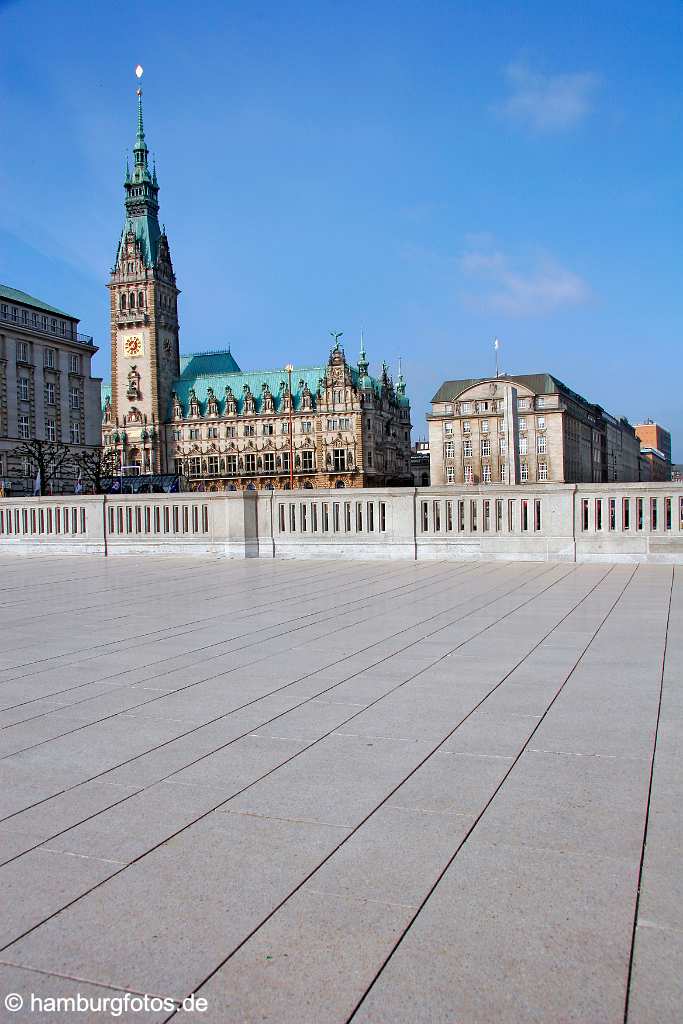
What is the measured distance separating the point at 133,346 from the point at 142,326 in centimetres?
372

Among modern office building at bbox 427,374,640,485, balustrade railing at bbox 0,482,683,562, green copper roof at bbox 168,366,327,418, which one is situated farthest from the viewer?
green copper roof at bbox 168,366,327,418

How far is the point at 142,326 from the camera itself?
429ft

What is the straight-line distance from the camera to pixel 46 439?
8481cm

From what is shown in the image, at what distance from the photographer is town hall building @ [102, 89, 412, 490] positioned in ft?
427

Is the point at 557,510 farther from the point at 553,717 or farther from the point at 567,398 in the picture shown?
A: the point at 567,398

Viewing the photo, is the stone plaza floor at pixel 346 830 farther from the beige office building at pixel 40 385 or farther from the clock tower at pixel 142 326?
the clock tower at pixel 142 326

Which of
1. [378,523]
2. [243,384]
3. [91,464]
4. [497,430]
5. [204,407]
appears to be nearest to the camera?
[378,523]

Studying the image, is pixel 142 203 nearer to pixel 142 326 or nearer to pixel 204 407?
pixel 142 326

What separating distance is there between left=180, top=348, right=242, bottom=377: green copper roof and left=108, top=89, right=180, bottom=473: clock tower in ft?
25.7

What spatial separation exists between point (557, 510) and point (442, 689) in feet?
37.7

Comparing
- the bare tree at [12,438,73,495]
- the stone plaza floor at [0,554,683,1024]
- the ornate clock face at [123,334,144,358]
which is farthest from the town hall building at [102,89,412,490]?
the stone plaza floor at [0,554,683,1024]

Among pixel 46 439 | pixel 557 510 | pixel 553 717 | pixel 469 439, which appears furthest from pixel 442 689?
pixel 469 439

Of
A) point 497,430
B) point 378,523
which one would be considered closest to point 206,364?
point 497,430

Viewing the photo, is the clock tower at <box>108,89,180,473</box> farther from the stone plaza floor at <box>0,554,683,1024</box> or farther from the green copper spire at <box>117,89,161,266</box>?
the stone plaza floor at <box>0,554,683,1024</box>
